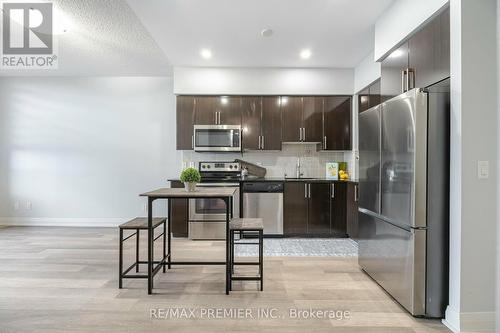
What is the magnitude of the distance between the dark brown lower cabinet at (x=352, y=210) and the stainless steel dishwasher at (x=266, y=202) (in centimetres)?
100

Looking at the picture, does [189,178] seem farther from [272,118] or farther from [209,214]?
[272,118]

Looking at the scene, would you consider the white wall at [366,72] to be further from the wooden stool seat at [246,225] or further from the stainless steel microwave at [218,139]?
the wooden stool seat at [246,225]

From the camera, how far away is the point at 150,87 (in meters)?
5.27

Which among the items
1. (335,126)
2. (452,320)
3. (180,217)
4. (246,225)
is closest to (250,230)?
(246,225)

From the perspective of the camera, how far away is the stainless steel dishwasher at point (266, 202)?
446cm

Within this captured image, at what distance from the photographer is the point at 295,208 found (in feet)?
14.7

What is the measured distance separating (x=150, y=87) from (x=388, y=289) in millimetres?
4770

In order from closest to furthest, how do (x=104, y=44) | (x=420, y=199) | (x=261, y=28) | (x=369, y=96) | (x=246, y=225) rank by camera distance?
(x=420, y=199) < (x=246, y=225) < (x=261, y=28) < (x=104, y=44) < (x=369, y=96)

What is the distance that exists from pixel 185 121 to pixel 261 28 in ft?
6.51

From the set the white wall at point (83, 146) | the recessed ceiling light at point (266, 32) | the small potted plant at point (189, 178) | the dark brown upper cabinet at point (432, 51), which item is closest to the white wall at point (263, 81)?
the white wall at point (83, 146)

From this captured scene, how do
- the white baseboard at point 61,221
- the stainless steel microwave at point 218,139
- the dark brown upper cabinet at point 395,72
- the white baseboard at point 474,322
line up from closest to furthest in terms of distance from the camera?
the white baseboard at point 474,322 → the dark brown upper cabinet at point 395,72 → the stainless steel microwave at point 218,139 → the white baseboard at point 61,221

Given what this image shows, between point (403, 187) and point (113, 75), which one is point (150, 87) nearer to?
point (113, 75)

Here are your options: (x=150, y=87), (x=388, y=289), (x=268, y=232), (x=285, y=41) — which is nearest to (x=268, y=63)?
(x=285, y=41)

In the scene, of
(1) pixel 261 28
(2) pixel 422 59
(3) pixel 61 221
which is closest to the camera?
(2) pixel 422 59
